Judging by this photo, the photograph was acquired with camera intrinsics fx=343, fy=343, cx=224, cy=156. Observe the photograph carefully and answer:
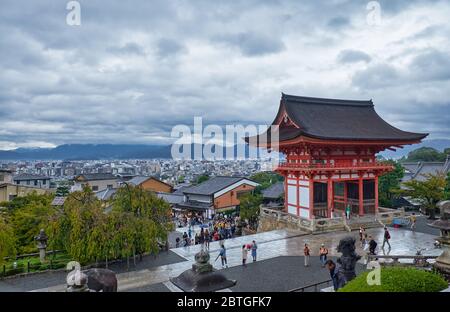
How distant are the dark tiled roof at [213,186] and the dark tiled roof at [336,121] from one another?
916 inches

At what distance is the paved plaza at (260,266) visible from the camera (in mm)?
16422

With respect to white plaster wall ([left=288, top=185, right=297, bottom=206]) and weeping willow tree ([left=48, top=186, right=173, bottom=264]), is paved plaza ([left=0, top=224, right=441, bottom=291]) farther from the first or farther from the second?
white plaster wall ([left=288, top=185, right=297, bottom=206])

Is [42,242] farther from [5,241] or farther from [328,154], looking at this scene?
[328,154]

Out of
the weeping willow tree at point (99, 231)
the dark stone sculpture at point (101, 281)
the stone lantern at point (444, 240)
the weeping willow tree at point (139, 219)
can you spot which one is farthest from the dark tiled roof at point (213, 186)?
the dark stone sculpture at point (101, 281)

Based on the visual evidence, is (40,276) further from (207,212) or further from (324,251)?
(207,212)

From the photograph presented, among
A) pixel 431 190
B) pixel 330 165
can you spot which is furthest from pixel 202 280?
pixel 431 190

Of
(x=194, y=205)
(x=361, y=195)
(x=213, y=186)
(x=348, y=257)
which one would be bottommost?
(x=194, y=205)

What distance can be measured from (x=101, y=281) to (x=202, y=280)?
6.17 feet

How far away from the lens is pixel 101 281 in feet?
21.0

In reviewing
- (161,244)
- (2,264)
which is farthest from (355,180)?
(2,264)

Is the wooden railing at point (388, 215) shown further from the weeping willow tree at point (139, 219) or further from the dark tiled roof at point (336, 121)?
the weeping willow tree at point (139, 219)

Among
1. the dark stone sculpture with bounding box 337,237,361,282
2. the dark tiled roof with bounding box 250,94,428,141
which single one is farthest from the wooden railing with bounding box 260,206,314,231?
the dark stone sculpture with bounding box 337,237,361,282
